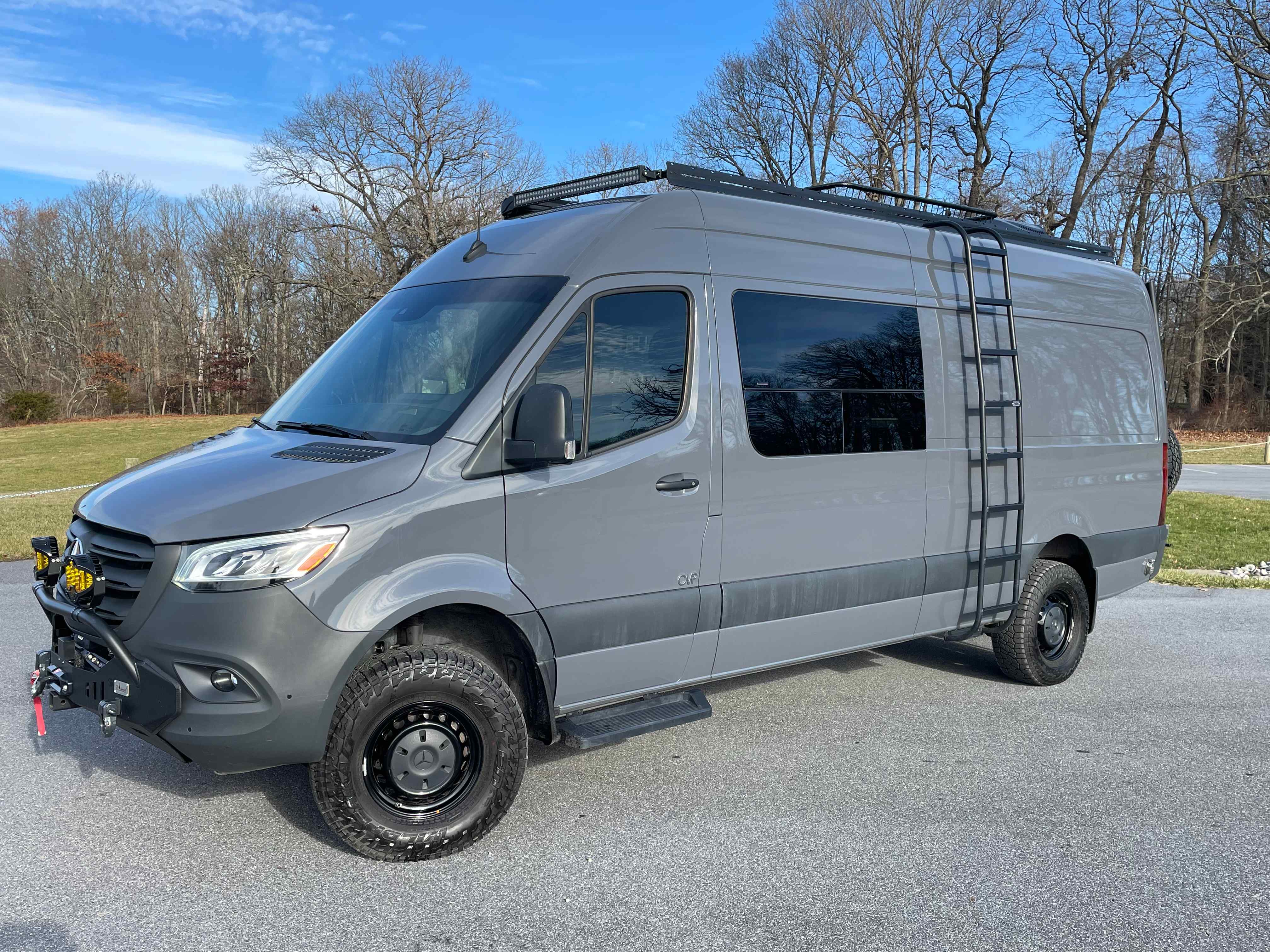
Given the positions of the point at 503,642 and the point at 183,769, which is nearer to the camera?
the point at 503,642

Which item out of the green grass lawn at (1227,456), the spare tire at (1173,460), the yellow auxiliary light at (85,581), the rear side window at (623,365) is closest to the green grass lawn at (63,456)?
the yellow auxiliary light at (85,581)

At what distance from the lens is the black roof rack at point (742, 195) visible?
491 centimetres

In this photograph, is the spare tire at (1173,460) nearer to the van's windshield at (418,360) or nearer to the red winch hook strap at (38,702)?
the van's windshield at (418,360)

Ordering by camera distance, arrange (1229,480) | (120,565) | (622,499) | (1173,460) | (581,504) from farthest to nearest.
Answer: (1229,480)
(1173,460)
(622,499)
(581,504)
(120,565)

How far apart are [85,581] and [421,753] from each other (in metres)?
1.47

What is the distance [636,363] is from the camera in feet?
14.5

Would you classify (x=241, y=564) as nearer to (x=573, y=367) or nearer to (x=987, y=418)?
(x=573, y=367)

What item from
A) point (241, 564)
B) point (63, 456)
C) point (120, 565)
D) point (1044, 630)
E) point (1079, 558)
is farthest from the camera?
point (63, 456)

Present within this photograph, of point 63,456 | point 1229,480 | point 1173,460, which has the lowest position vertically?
point 1229,480

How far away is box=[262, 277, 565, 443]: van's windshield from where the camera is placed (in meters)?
4.13

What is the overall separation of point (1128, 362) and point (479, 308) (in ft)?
15.5

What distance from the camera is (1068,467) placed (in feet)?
20.5

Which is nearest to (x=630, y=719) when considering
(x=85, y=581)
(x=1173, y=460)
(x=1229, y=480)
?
(x=85, y=581)

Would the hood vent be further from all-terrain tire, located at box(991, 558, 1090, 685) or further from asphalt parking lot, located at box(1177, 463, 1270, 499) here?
asphalt parking lot, located at box(1177, 463, 1270, 499)
